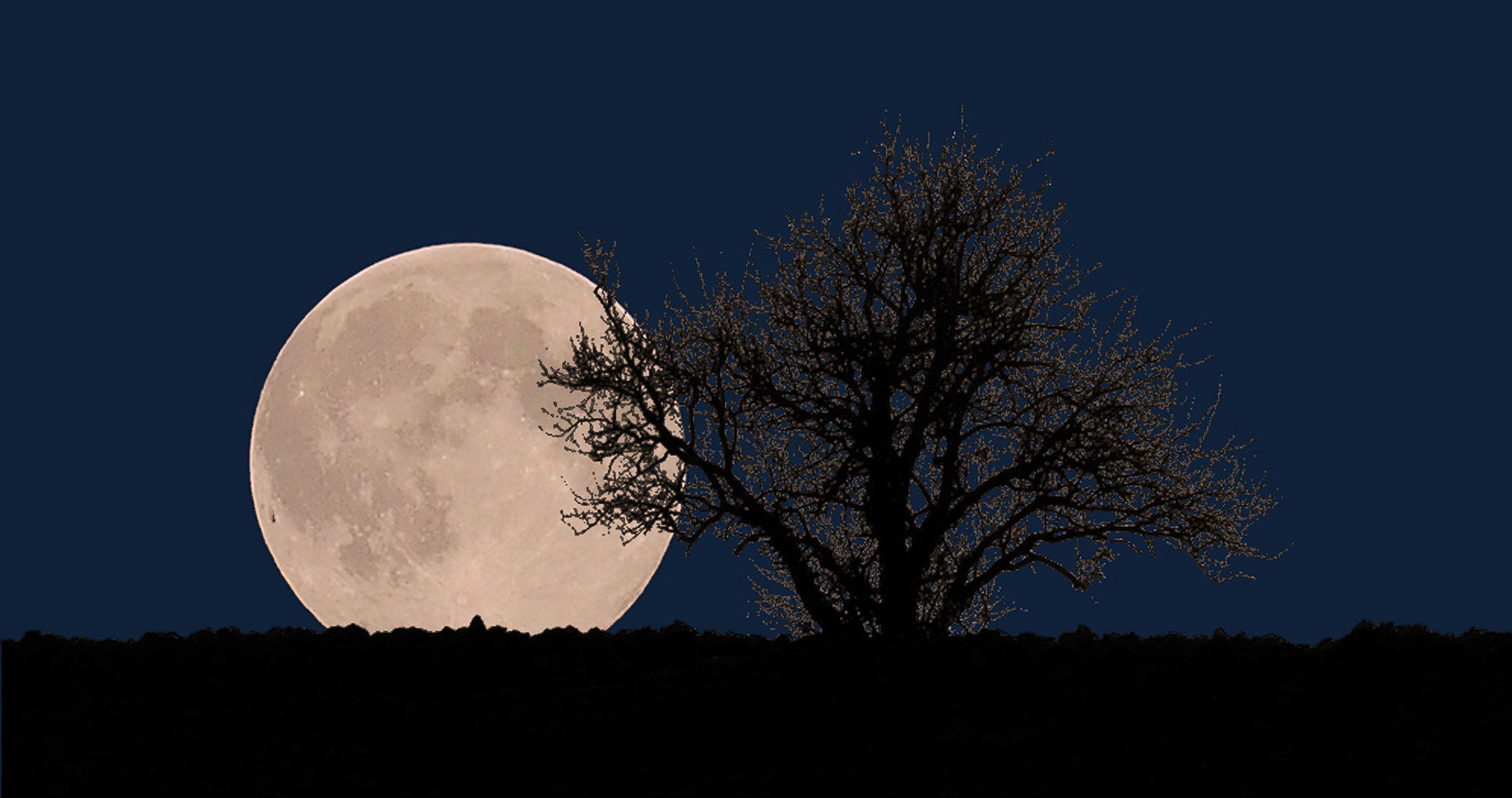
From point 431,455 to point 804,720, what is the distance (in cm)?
905

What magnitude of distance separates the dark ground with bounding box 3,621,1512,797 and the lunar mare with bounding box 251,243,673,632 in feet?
14.6

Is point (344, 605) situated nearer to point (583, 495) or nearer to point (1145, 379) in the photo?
point (583, 495)

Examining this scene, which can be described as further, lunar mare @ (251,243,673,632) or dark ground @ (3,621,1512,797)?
lunar mare @ (251,243,673,632)

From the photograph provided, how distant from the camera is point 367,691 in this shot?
1700 centimetres

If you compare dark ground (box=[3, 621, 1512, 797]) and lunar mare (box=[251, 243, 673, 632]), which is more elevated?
lunar mare (box=[251, 243, 673, 632])

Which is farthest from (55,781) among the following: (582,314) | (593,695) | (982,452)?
(982,452)

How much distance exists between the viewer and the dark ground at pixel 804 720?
14.6 m

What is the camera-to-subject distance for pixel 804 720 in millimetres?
15500

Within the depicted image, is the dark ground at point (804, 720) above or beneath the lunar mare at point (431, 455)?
beneath

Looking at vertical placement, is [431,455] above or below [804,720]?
above

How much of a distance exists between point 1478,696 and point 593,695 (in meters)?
9.46

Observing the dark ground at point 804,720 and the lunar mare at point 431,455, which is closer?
the dark ground at point 804,720

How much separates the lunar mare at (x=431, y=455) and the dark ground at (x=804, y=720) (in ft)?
14.6

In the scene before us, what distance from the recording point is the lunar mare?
2233 cm
